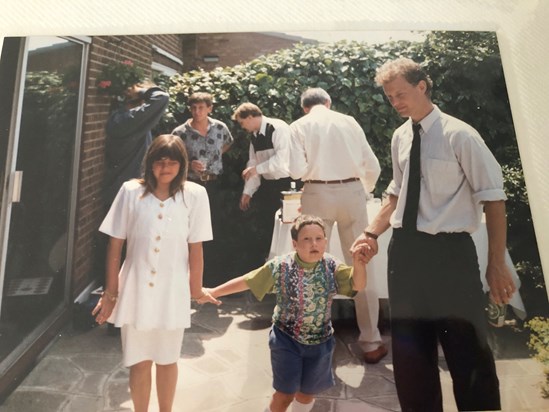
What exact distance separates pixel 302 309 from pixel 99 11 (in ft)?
3.88

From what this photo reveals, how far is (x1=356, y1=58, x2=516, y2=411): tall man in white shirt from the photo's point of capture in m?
1.24

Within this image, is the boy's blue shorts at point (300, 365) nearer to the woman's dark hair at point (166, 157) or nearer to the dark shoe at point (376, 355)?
the dark shoe at point (376, 355)

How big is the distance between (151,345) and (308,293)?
0.43 meters

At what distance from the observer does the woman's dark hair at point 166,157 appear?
1.25 m

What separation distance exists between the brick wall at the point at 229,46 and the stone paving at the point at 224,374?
682 millimetres

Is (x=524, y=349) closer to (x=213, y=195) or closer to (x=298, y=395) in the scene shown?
(x=298, y=395)

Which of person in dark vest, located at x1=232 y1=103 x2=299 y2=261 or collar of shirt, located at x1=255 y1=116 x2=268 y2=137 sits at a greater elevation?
collar of shirt, located at x1=255 y1=116 x2=268 y2=137

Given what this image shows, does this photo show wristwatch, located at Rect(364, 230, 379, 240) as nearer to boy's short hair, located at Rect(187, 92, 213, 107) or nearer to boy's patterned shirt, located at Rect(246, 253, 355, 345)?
boy's patterned shirt, located at Rect(246, 253, 355, 345)

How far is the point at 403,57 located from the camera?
1.37m

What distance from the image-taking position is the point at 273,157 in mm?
1302

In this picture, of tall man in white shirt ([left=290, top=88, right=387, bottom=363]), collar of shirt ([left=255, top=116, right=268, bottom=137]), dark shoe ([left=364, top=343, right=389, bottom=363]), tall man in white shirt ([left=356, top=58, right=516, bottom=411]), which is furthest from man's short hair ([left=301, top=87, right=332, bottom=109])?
dark shoe ([left=364, top=343, right=389, bottom=363])

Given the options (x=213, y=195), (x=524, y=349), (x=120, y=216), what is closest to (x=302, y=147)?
(x=213, y=195)

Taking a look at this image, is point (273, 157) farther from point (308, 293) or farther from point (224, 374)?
point (224, 374)

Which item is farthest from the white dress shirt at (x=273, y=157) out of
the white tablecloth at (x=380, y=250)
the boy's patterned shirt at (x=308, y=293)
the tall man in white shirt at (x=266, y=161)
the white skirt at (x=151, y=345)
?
the white skirt at (x=151, y=345)
